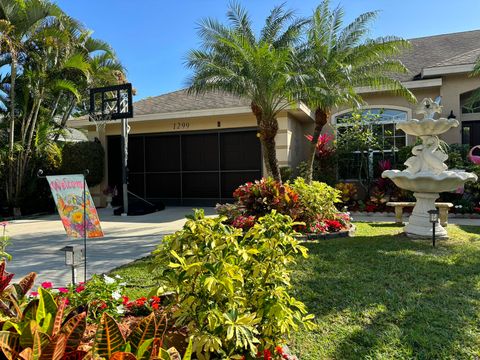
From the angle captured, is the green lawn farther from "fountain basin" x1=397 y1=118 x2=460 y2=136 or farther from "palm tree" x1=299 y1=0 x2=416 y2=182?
"palm tree" x1=299 y1=0 x2=416 y2=182

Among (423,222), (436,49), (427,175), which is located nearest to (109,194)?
(423,222)

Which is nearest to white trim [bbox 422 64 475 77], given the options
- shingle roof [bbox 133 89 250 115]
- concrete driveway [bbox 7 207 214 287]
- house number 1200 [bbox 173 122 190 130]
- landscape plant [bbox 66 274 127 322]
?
shingle roof [bbox 133 89 250 115]

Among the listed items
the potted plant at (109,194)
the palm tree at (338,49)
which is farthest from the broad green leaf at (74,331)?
the potted plant at (109,194)

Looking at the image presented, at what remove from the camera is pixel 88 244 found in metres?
Result: 7.45

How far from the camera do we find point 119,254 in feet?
21.6

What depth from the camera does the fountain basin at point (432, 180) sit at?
22.1 ft

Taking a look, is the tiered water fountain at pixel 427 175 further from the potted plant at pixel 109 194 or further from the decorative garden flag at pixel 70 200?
the potted plant at pixel 109 194

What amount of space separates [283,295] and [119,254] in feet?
15.9

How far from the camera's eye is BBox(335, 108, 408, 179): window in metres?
13.3

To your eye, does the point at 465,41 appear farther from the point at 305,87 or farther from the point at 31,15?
the point at 31,15

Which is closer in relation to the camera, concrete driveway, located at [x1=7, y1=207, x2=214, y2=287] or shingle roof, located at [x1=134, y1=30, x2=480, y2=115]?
concrete driveway, located at [x1=7, y1=207, x2=214, y2=287]

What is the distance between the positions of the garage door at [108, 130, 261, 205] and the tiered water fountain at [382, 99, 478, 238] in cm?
792

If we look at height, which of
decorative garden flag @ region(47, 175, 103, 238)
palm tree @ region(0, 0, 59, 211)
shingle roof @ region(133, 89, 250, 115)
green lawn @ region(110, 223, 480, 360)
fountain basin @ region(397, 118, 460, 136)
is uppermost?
palm tree @ region(0, 0, 59, 211)

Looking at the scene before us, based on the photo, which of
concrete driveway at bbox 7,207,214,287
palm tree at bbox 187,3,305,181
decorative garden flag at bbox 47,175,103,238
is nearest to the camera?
concrete driveway at bbox 7,207,214,287
